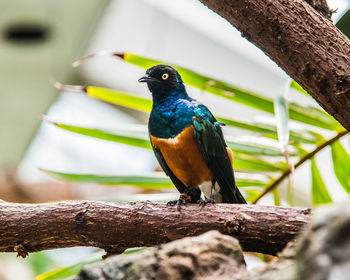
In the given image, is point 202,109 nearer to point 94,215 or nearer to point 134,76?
point 94,215

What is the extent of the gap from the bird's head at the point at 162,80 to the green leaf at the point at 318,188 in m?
1.04

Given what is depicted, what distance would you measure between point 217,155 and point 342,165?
754 millimetres

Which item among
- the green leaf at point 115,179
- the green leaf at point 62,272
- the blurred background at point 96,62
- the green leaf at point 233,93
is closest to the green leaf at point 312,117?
the green leaf at point 233,93

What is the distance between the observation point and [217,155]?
2.98 meters

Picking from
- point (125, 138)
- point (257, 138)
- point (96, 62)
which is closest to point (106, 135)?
point (125, 138)

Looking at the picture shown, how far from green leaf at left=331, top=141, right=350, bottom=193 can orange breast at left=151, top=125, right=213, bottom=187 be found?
2.47 feet

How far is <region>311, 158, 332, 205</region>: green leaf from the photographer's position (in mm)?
3068

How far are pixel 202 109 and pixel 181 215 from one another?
1.06 m

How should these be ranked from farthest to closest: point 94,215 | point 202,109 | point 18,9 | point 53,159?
point 53,159, point 18,9, point 202,109, point 94,215

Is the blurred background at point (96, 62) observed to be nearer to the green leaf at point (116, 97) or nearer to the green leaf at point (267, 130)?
the green leaf at point (267, 130)

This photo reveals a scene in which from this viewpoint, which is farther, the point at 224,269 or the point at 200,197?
the point at 200,197

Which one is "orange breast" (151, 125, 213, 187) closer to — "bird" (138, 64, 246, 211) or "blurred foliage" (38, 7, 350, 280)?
"bird" (138, 64, 246, 211)

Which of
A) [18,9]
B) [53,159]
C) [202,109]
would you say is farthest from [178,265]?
[53,159]

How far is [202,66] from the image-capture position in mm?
7711
